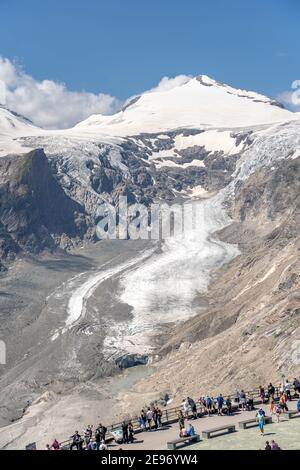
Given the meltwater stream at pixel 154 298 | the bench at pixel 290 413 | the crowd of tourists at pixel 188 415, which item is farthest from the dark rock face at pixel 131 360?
the bench at pixel 290 413

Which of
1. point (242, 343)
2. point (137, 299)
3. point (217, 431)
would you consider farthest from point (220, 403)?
point (137, 299)

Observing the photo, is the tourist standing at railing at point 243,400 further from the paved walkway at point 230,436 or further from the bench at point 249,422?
the bench at point 249,422

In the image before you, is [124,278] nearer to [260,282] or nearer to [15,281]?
[15,281]

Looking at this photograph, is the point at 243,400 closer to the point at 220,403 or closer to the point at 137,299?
the point at 220,403

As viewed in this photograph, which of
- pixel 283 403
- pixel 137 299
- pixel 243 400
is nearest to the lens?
pixel 283 403

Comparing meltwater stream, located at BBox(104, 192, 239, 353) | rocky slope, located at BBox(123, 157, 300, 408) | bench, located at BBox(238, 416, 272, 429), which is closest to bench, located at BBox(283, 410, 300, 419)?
bench, located at BBox(238, 416, 272, 429)

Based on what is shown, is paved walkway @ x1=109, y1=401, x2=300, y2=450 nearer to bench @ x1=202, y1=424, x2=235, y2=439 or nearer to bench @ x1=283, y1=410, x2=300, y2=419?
bench @ x1=283, y1=410, x2=300, y2=419
